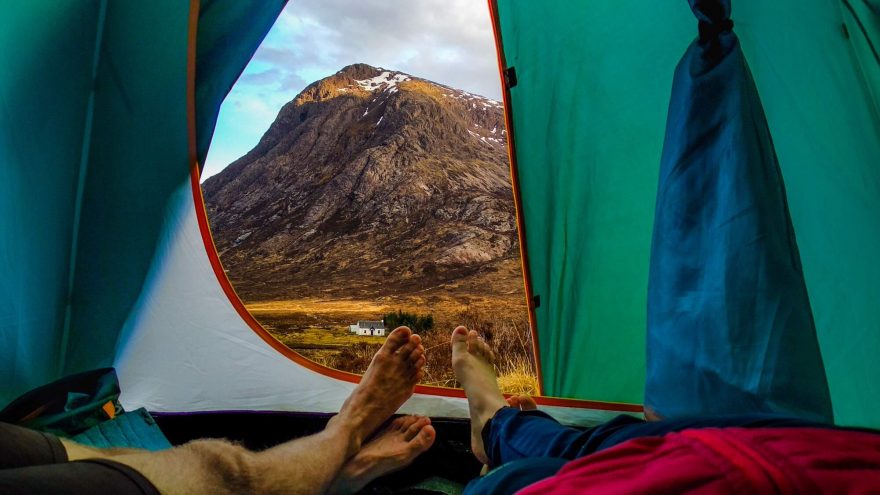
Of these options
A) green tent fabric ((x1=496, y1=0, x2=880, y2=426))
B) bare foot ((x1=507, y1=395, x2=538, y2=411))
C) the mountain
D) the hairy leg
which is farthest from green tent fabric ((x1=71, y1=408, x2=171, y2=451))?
the mountain

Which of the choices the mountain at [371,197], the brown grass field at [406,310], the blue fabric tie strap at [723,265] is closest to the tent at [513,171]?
the blue fabric tie strap at [723,265]

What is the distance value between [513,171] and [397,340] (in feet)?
1.73

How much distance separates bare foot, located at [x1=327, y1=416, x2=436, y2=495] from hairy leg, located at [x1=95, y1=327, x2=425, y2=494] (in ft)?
0.07

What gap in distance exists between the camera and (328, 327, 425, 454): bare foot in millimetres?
1188

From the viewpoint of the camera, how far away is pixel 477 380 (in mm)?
1288

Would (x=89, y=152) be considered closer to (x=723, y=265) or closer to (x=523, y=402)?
(x=523, y=402)

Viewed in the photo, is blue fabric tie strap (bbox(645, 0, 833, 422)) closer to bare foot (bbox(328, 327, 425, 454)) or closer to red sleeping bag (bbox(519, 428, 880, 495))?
red sleeping bag (bbox(519, 428, 880, 495))

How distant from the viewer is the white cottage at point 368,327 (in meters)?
6.62

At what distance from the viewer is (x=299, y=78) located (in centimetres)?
1530

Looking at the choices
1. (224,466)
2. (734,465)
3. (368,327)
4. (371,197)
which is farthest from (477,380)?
(371,197)

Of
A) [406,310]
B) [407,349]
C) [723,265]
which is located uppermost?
[723,265]

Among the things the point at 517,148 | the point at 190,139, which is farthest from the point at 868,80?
the point at 190,139

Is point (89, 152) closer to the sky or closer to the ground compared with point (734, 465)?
closer to the sky

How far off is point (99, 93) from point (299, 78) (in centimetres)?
1515
